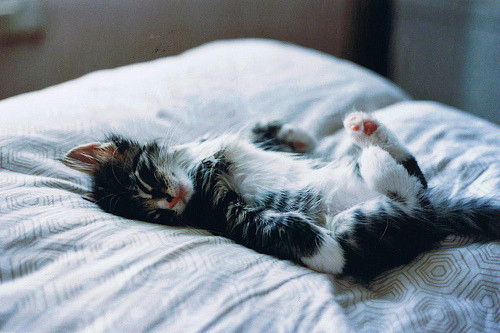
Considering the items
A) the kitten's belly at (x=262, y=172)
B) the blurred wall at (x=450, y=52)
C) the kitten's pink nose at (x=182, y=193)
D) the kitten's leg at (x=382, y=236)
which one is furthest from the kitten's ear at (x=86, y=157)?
the blurred wall at (x=450, y=52)

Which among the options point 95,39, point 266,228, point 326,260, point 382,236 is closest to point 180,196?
point 266,228

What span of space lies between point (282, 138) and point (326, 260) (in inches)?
22.9

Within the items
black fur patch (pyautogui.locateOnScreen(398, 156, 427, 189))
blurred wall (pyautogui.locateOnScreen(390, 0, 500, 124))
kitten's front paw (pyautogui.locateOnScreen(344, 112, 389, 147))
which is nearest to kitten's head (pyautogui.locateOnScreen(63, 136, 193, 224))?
kitten's front paw (pyautogui.locateOnScreen(344, 112, 389, 147))

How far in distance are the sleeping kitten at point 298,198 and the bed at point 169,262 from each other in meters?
0.05

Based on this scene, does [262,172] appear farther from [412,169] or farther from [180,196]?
[412,169]

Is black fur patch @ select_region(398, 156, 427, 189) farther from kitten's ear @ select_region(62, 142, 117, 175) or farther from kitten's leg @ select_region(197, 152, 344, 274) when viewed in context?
kitten's ear @ select_region(62, 142, 117, 175)

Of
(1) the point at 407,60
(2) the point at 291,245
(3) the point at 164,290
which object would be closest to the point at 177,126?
(2) the point at 291,245

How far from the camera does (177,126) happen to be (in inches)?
56.1

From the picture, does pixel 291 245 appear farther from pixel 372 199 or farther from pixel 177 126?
pixel 177 126

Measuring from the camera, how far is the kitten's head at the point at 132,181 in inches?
42.8

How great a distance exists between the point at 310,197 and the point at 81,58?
1.03 m

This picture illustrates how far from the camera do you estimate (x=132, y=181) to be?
113 cm

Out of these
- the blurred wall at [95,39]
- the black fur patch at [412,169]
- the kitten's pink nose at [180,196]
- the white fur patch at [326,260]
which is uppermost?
the blurred wall at [95,39]

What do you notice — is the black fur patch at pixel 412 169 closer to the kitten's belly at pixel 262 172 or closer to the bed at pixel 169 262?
the bed at pixel 169 262
